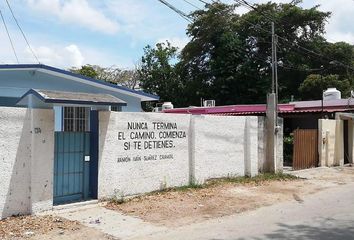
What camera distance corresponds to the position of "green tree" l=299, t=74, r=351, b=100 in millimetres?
38594

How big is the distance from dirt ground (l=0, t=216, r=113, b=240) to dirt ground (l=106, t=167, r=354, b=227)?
1495 mm

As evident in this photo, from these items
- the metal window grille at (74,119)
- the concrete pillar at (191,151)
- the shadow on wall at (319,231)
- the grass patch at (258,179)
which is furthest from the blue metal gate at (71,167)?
the metal window grille at (74,119)

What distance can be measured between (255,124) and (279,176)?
2090 millimetres

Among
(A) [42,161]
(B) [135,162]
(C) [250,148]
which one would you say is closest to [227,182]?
(C) [250,148]

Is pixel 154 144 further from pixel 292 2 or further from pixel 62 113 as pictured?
pixel 292 2

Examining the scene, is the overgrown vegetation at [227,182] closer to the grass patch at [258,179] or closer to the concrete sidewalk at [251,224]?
the grass patch at [258,179]

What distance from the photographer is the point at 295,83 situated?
42.9 meters

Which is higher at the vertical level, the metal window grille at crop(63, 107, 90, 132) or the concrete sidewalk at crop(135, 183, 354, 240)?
the metal window grille at crop(63, 107, 90, 132)

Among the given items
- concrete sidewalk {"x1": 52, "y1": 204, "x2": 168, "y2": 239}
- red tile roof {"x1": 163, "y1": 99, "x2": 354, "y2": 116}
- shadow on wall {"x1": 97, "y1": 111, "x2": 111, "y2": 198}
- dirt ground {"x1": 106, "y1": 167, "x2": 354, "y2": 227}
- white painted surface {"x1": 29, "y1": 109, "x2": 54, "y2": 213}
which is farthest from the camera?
red tile roof {"x1": 163, "y1": 99, "x2": 354, "y2": 116}

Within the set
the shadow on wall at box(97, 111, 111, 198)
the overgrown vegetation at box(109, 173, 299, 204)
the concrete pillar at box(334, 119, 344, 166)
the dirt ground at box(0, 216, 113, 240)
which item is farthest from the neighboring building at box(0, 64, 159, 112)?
the concrete pillar at box(334, 119, 344, 166)

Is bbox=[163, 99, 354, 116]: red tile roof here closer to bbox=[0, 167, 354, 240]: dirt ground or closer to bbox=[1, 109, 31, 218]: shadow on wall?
bbox=[0, 167, 354, 240]: dirt ground

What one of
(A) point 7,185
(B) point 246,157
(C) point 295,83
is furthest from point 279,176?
(C) point 295,83

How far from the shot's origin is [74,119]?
56.5 ft

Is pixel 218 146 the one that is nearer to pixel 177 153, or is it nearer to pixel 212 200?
pixel 177 153
